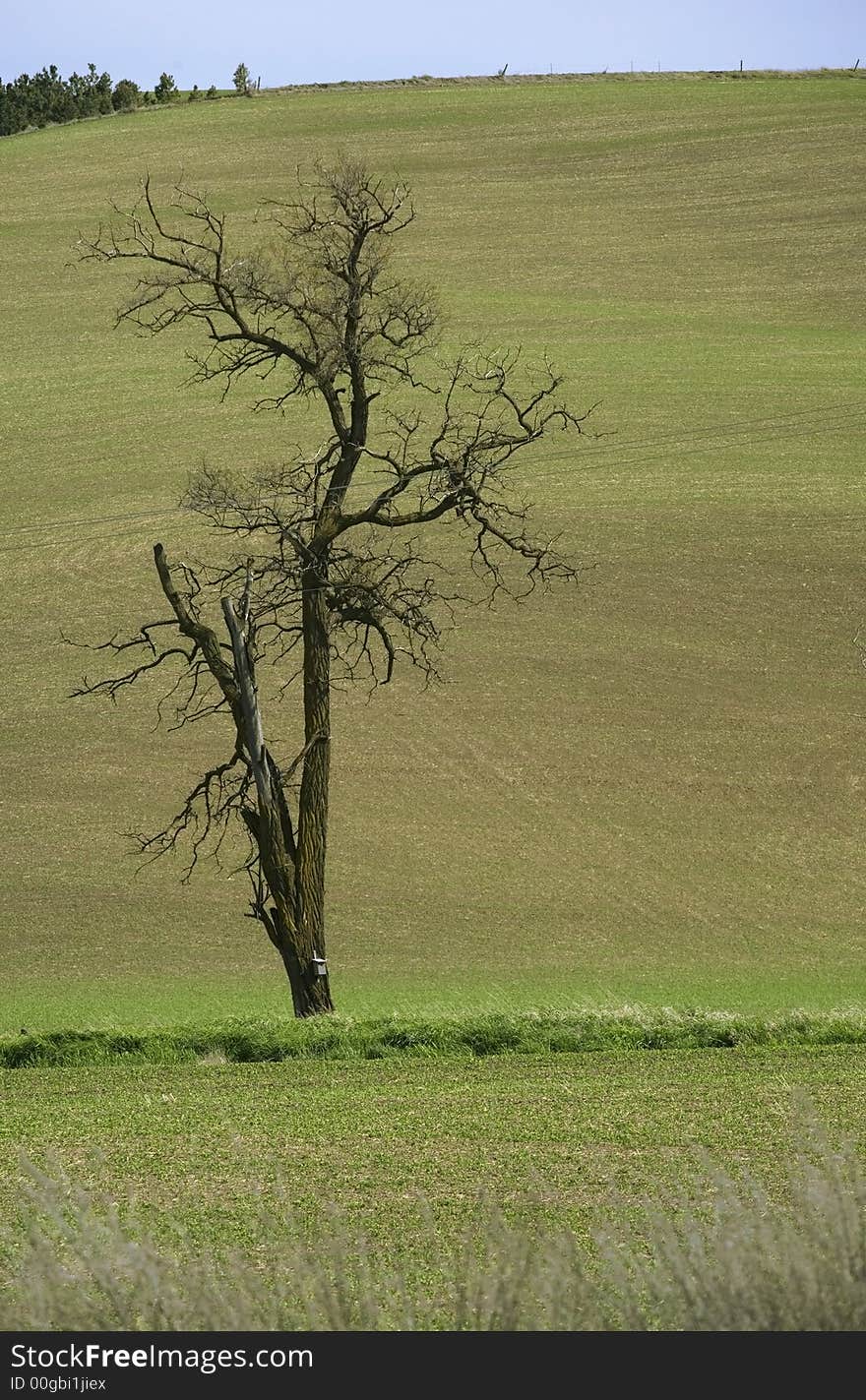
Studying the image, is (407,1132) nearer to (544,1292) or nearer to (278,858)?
(544,1292)

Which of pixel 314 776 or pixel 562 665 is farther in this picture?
pixel 562 665

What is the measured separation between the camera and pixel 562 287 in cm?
4656

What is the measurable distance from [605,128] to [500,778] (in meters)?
42.6

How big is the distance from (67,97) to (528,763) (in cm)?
6527

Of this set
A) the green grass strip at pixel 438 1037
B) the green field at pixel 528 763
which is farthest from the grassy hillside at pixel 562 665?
the green grass strip at pixel 438 1037

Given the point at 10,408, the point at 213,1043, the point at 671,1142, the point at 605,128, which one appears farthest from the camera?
the point at 605,128

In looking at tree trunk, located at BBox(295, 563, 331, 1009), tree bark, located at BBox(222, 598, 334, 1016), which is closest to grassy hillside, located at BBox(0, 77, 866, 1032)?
tree bark, located at BBox(222, 598, 334, 1016)

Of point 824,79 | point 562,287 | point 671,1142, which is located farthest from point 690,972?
point 824,79

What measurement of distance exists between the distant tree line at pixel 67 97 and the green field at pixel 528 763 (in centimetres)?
2306

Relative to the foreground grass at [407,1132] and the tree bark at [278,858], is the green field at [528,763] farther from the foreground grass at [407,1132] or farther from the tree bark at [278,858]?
the tree bark at [278,858]

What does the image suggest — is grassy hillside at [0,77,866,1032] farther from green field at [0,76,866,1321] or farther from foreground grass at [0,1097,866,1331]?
foreground grass at [0,1097,866,1331]

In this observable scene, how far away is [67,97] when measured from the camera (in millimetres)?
79938

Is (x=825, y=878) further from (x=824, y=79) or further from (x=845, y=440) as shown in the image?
(x=824, y=79)

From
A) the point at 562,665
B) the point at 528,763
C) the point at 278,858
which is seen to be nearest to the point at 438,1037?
the point at 278,858
